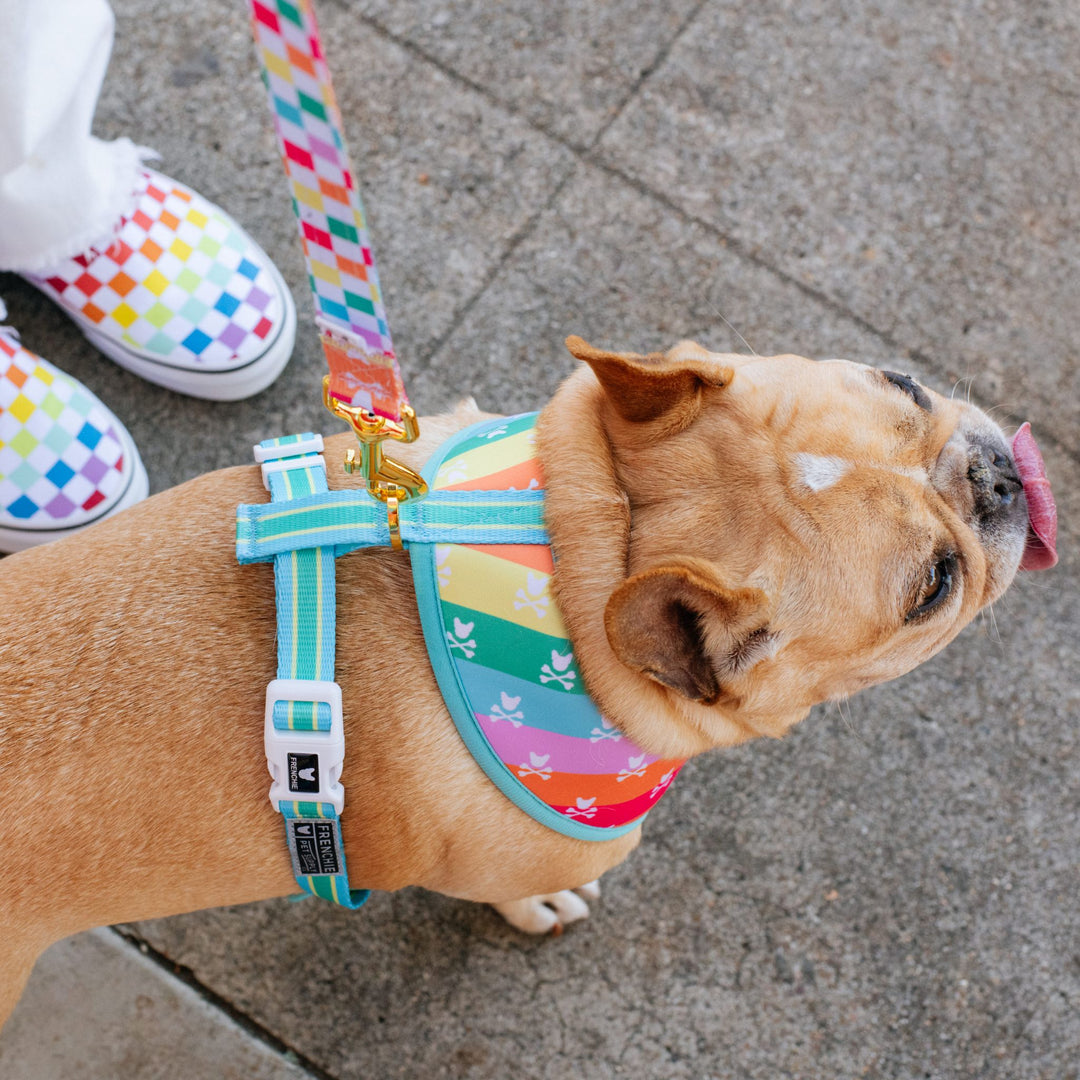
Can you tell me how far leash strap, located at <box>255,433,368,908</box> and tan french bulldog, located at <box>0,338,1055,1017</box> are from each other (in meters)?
0.08

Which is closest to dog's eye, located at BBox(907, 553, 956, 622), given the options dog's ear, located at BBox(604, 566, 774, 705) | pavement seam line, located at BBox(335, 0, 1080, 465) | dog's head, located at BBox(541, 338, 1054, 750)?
dog's head, located at BBox(541, 338, 1054, 750)

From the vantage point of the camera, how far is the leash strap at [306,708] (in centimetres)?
198

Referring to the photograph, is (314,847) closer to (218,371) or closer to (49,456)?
(49,456)

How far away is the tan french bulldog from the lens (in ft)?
6.60

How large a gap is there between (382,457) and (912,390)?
1.43 metres

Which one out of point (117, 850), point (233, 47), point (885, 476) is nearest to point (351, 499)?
point (117, 850)

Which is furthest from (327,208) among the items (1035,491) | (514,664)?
(1035,491)

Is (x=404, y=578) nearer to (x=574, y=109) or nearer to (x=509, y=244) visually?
(x=509, y=244)

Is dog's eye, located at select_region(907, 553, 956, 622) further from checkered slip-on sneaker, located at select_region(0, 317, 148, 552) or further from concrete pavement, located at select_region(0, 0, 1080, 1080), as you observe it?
checkered slip-on sneaker, located at select_region(0, 317, 148, 552)

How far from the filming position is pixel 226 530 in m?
2.25

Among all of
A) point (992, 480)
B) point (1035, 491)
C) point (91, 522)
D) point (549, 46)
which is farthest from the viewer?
point (549, 46)

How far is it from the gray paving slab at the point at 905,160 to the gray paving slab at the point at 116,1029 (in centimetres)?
364

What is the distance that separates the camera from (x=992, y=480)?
91.7 inches

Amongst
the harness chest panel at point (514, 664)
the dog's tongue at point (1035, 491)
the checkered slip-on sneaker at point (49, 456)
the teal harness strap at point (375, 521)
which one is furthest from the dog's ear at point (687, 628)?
the checkered slip-on sneaker at point (49, 456)
